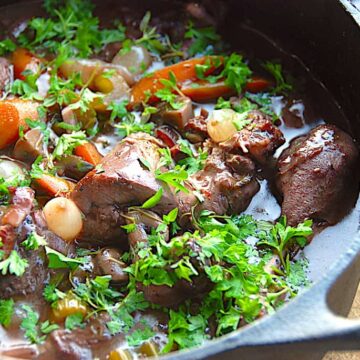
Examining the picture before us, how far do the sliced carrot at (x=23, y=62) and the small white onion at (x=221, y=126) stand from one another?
99cm

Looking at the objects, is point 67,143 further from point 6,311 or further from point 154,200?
point 6,311

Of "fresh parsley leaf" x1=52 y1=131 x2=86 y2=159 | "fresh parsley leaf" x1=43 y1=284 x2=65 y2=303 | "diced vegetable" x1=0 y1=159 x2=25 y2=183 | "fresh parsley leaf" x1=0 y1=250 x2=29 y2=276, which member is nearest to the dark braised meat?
"fresh parsley leaf" x1=43 y1=284 x2=65 y2=303

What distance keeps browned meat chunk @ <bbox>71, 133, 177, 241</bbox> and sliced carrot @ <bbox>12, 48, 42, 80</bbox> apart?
38.2 inches

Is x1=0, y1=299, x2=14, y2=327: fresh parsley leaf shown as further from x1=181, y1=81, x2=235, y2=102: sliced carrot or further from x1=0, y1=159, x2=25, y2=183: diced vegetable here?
x1=181, y1=81, x2=235, y2=102: sliced carrot

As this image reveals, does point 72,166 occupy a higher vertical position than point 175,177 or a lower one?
lower

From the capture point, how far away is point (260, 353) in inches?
79.9

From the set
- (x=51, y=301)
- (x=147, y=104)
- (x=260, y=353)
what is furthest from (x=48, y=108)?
(x=260, y=353)

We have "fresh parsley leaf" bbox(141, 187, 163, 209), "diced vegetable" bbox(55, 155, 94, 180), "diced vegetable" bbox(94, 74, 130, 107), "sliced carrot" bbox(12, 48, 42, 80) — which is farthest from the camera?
"sliced carrot" bbox(12, 48, 42, 80)

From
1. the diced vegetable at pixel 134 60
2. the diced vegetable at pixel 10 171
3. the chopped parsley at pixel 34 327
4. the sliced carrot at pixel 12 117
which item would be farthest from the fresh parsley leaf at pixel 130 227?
the diced vegetable at pixel 134 60

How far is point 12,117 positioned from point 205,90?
0.95 m

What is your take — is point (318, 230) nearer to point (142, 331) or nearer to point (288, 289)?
point (288, 289)

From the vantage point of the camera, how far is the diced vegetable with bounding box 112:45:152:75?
144 inches

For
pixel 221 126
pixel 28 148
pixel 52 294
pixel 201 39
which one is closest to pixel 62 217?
pixel 52 294

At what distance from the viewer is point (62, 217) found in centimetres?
279
